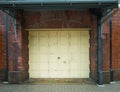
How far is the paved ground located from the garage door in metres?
1.61

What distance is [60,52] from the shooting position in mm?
14070

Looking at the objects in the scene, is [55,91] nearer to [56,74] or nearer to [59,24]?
[56,74]

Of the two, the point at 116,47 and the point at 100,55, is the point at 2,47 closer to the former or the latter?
the point at 100,55

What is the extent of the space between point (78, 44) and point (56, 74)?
1864mm

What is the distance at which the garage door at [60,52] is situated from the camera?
1405 centimetres

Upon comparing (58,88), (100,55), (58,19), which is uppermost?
(58,19)

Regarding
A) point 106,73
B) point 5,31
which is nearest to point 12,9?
point 5,31

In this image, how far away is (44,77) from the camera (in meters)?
14.1

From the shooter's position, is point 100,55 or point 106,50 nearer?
point 100,55

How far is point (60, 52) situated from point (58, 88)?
2581mm

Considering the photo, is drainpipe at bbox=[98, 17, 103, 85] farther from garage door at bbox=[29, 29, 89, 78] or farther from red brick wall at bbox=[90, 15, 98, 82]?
garage door at bbox=[29, 29, 89, 78]

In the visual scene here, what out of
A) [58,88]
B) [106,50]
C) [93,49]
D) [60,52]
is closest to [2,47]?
[60,52]

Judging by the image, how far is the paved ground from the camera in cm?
1159

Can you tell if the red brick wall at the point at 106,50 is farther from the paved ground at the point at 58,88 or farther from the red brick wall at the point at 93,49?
the paved ground at the point at 58,88
